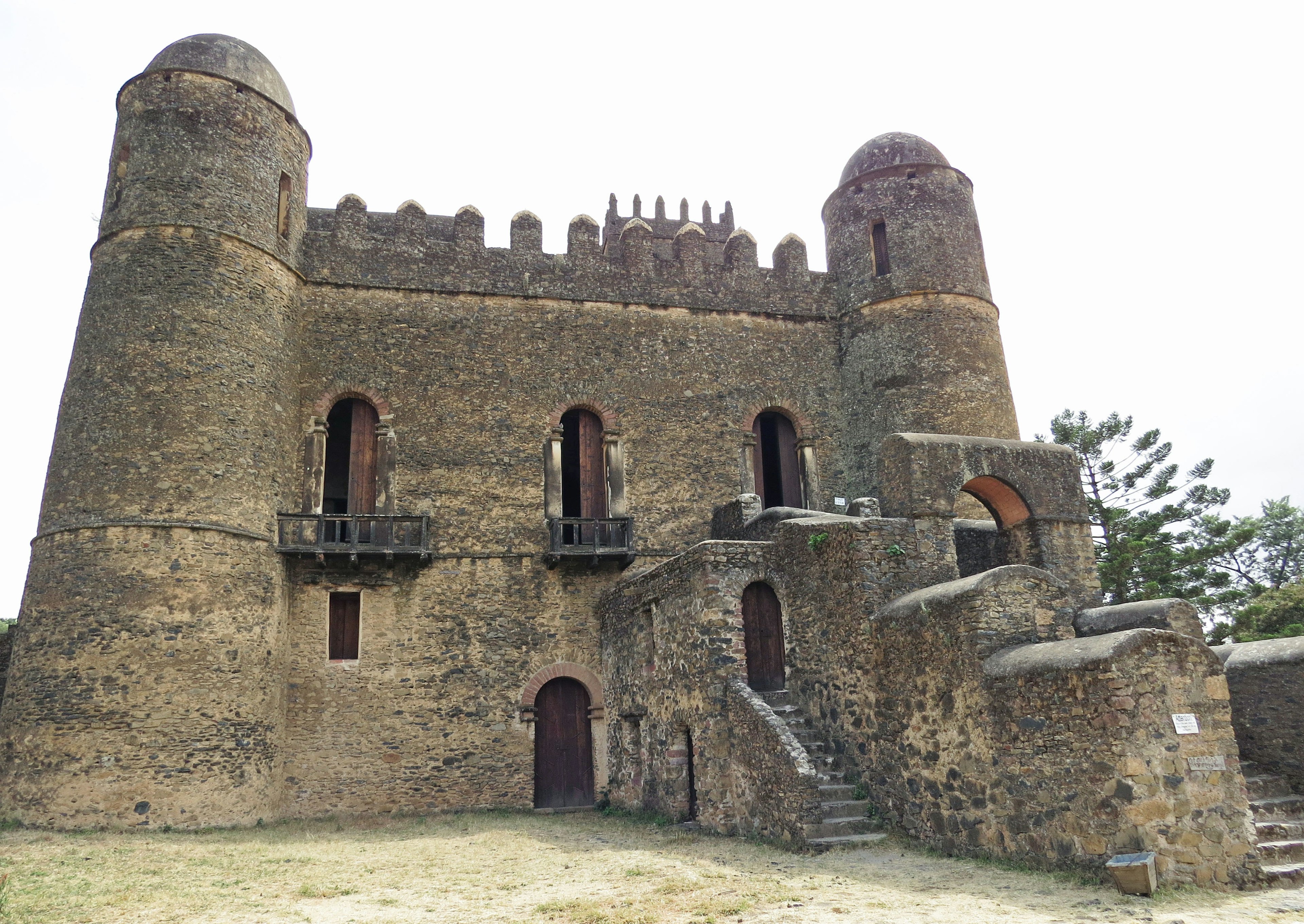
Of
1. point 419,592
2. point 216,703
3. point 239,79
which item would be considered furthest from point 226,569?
point 239,79

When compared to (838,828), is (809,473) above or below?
above

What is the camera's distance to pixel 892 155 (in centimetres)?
1923

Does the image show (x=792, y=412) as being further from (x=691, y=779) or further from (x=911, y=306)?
(x=691, y=779)

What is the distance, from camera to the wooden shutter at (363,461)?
1617cm

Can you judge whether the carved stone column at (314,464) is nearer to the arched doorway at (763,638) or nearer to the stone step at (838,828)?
the arched doorway at (763,638)

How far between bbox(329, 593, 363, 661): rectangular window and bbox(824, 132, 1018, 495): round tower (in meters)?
9.45

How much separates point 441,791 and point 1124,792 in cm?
1046

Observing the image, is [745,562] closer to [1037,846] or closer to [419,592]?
[1037,846]

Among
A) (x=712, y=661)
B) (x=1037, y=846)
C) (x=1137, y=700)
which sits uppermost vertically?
(x=712, y=661)

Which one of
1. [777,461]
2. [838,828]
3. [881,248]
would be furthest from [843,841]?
[881,248]

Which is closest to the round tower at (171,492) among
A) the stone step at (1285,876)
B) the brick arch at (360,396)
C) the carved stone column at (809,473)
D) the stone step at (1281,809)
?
the brick arch at (360,396)

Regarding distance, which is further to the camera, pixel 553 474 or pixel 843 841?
pixel 553 474

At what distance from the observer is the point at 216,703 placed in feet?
43.5

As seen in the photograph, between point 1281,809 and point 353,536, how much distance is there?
42.6ft
